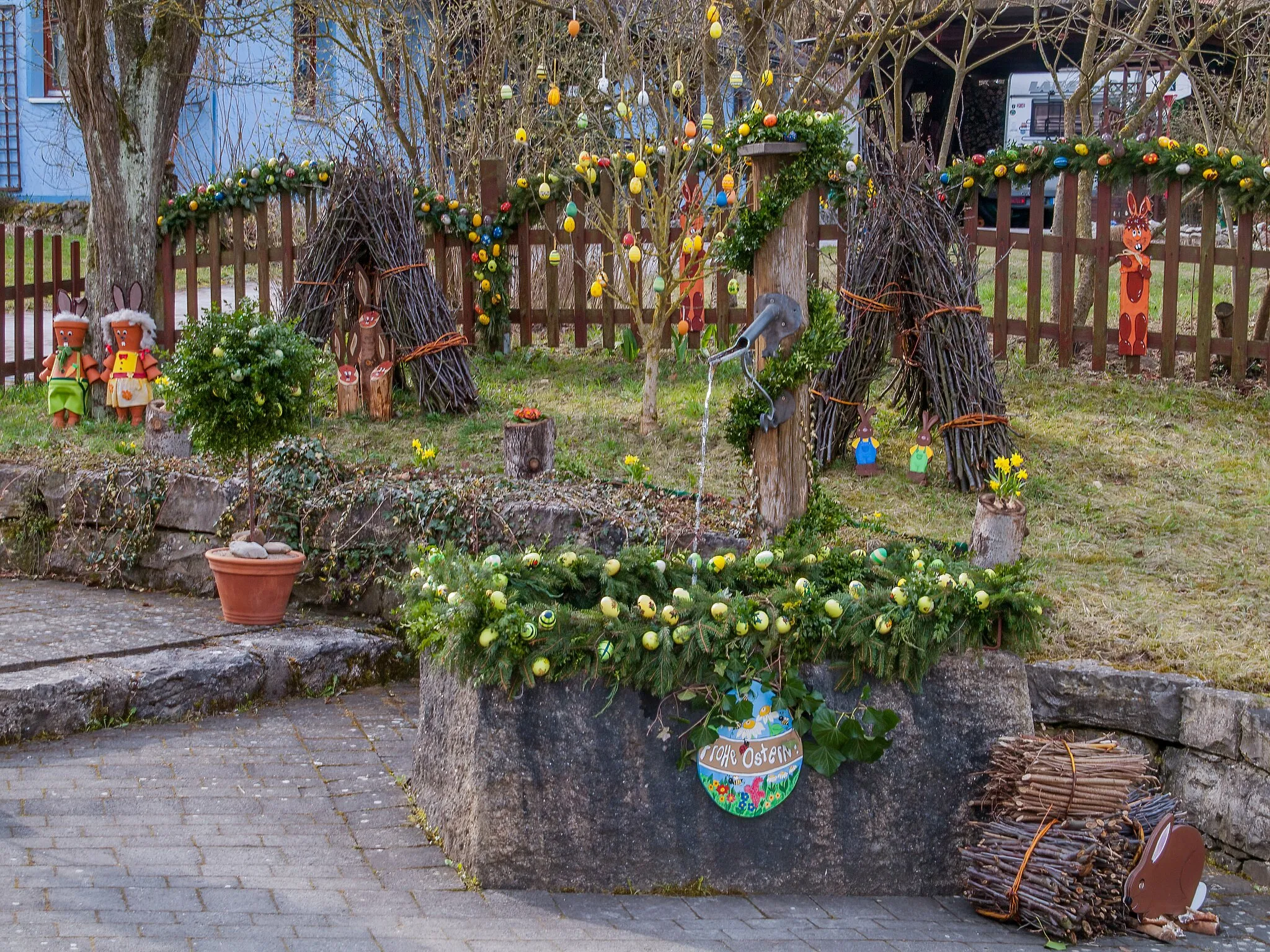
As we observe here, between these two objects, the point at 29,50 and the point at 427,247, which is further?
the point at 29,50

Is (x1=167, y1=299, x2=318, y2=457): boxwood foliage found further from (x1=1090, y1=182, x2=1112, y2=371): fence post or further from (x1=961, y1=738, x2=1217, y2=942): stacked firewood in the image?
(x1=1090, y1=182, x2=1112, y2=371): fence post

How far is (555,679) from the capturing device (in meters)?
4.16

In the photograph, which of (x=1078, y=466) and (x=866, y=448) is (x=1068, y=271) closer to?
(x=1078, y=466)

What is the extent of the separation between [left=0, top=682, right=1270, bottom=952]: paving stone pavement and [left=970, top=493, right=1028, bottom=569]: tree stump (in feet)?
4.47

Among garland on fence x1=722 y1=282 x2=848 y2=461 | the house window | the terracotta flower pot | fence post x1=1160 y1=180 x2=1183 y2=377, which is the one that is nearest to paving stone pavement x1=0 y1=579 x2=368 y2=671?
the terracotta flower pot

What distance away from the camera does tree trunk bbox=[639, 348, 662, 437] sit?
8.38 m

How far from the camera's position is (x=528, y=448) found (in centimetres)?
675

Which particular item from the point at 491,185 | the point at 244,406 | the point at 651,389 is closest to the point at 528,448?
the point at 244,406

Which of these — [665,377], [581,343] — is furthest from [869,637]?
[581,343]

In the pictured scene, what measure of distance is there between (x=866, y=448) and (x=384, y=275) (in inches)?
133

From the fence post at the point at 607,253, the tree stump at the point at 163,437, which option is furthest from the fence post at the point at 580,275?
the tree stump at the point at 163,437

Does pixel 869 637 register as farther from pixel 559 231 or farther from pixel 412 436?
pixel 559 231

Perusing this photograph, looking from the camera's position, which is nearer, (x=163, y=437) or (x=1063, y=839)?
(x=1063, y=839)

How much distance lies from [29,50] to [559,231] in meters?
13.1
